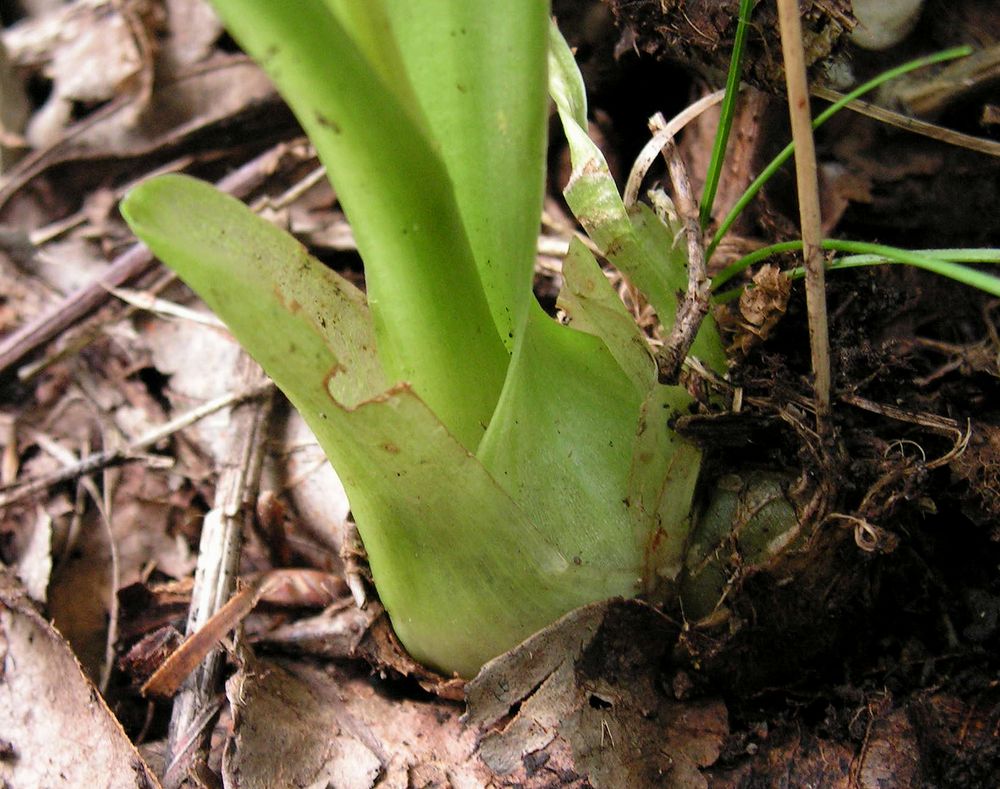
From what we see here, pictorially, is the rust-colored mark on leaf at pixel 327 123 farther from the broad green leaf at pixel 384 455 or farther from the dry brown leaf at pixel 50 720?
the dry brown leaf at pixel 50 720

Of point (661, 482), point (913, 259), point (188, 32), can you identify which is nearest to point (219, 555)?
point (661, 482)

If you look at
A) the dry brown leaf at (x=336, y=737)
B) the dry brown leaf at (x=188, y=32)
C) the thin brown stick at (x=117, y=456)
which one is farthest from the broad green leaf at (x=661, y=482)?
the dry brown leaf at (x=188, y=32)

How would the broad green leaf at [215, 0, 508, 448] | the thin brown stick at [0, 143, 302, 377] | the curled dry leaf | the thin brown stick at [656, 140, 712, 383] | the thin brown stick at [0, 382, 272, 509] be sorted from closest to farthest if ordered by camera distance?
the broad green leaf at [215, 0, 508, 448] < the thin brown stick at [656, 140, 712, 383] < the curled dry leaf < the thin brown stick at [0, 382, 272, 509] < the thin brown stick at [0, 143, 302, 377]

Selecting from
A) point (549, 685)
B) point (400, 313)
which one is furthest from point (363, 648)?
point (400, 313)

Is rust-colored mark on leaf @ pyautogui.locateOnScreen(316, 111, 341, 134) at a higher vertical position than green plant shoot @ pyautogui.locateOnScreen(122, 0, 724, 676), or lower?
higher

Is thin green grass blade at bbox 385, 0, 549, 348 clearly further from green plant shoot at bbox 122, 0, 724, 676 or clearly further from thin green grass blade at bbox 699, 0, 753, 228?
thin green grass blade at bbox 699, 0, 753, 228

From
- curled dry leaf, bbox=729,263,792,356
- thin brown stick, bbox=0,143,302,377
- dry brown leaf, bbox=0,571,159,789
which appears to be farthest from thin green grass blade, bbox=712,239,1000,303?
thin brown stick, bbox=0,143,302,377

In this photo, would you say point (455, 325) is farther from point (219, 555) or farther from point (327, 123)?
point (219, 555)
